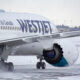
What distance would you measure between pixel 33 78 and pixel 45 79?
83 centimetres

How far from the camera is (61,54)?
27844mm

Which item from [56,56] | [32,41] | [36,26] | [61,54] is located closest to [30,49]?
[36,26]

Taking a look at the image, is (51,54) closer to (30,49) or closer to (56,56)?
(56,56)

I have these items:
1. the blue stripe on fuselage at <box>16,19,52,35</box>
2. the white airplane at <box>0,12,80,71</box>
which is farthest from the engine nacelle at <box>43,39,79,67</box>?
the blue stripe on fuselage at <box>16,19,52,35</box>

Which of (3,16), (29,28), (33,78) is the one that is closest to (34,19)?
(29,28)

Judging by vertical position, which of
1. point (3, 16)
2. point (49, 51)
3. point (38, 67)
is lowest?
point (38, 67)

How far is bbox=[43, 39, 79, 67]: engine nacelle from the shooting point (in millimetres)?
27859

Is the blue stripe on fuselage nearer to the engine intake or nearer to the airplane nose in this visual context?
the engine intake

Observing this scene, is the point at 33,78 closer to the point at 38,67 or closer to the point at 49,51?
the point at 49,51

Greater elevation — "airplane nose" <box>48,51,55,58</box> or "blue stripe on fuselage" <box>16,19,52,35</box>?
"blue stripe on fuselage" <box>16,19,52,35</box>

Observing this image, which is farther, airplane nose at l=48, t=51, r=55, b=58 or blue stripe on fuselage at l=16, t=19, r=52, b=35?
blue stripe on fuselage at l=16, t=19, r=52, b=35

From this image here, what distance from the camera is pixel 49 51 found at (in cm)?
2755

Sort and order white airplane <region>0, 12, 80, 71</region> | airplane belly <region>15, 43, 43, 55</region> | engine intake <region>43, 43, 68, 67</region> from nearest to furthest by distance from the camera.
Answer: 1. white airplane <region>0, 12, 80, 71</region>
2. engine intake <region>43, 43, 68, 67</region>
3. airplane belly <region>15, 43, 43, 55</region>

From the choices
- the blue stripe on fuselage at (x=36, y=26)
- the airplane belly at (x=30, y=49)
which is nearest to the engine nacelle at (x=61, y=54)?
the airplane belly at (x=30, y=49)
